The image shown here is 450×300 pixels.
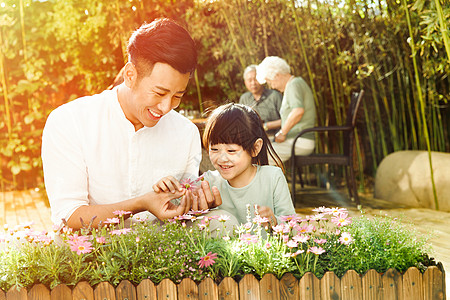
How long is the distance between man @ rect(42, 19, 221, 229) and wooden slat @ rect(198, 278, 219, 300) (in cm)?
35

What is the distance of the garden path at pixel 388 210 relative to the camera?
11.7ft

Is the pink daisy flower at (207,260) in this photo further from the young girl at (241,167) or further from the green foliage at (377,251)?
the young girl at (241,167)

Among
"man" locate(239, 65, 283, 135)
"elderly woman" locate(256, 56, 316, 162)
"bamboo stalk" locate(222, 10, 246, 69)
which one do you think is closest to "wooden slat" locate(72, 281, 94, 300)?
"elderly woman" locate(256, 56, 316, 162)

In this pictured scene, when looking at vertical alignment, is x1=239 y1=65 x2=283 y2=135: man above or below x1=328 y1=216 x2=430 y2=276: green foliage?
above

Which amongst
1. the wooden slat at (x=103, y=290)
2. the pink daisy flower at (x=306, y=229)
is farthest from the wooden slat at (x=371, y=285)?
the wooden slat at (x=103, y=290)

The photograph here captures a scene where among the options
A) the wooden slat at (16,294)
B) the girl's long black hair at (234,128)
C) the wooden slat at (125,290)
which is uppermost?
the girl's long black hair at (234,128)

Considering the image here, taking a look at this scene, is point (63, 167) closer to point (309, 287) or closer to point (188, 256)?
point (188, 256)

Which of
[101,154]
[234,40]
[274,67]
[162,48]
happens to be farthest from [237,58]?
[162,48]

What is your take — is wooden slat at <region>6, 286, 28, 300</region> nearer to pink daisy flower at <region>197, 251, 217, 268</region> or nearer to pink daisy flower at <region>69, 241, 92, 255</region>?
pink daisy flower at <region>69, 241, 92, 255</region>

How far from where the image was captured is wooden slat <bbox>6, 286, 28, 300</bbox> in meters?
1.49

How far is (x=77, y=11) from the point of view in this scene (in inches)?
243

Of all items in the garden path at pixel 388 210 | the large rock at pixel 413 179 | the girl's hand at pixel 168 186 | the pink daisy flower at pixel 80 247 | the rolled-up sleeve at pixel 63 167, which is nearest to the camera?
the pink daisy flower at pixel 80 247

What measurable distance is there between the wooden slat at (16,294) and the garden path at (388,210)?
2.16 m

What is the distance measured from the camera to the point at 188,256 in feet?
5.13
